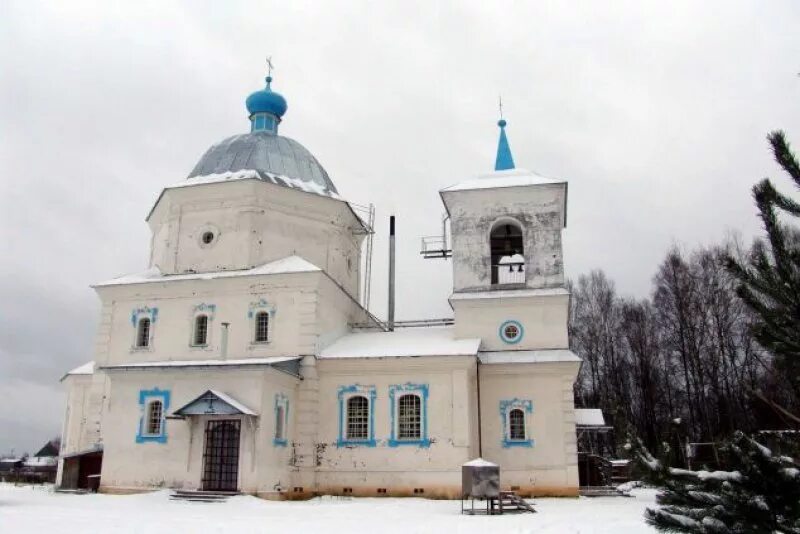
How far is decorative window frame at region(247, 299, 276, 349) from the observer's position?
2161 centimetres

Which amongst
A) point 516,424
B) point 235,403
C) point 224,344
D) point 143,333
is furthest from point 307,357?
point 516,424

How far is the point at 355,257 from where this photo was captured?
26688mm

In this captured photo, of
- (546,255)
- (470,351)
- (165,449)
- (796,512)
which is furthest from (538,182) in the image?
(796,512)

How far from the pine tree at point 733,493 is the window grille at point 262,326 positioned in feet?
62.4

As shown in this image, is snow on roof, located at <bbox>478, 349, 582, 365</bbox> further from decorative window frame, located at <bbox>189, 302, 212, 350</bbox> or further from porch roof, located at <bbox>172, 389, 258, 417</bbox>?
decorative window frame, located at <bbox>189, 302, 212, 350</bbox>

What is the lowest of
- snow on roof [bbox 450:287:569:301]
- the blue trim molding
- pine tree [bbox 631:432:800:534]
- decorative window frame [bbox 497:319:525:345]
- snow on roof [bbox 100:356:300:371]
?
pine tree [bbox 631:432:800:534]

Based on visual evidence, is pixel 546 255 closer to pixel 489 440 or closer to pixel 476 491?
pixel 489 440

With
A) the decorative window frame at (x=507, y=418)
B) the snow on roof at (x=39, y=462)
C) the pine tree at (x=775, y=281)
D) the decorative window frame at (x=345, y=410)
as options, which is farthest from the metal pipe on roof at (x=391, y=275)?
the pine tree at (x=775, y=281)

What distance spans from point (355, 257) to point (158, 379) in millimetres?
9248

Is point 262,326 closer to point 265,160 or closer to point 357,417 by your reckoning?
point 357,417

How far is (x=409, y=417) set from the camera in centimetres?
2070

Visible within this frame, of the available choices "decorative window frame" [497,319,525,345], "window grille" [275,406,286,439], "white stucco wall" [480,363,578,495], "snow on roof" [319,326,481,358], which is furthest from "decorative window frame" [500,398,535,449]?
"window grille" [275,406,286,439]

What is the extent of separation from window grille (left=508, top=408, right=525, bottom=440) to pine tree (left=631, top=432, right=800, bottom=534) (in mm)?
18178

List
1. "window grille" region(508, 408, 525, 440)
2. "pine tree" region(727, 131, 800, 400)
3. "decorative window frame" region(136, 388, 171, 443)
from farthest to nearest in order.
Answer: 1. "window grille" region(508, 408, 525, 440)
2. "decorative window frame" region(136, 388, 171, 443)
3. "pine tree" region(727, 131, 800, 400)
